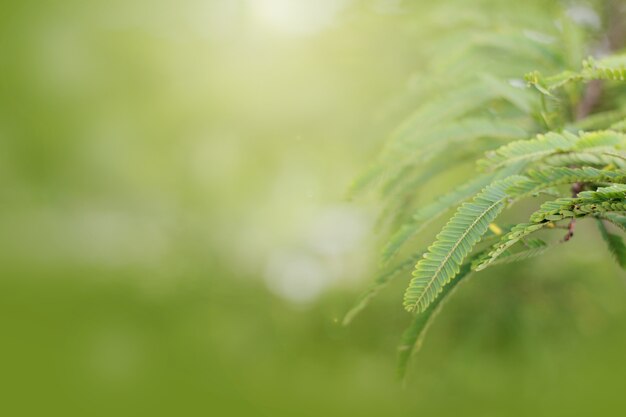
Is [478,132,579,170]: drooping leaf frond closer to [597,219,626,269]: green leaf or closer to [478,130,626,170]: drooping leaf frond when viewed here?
[478,130,626,170]: drooping leaf frond

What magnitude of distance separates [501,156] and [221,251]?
2.19 metres

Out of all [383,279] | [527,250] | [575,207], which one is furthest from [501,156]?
[383,279]

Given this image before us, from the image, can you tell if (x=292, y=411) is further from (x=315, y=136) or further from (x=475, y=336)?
(x=315, y=136)

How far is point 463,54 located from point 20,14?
263cm

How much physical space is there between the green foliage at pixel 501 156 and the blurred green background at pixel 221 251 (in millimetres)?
708

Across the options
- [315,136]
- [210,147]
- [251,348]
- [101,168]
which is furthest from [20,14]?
[251,348]

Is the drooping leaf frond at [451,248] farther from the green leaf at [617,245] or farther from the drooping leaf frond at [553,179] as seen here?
the green leaf at [617,245]

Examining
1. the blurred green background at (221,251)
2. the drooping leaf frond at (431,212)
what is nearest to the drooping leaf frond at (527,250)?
the drooping leaf frond at (431,212)

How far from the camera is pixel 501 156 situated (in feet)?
3.55

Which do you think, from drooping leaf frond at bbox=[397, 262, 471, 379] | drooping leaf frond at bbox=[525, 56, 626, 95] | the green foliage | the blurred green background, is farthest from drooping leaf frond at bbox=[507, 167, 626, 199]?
the blurred green background

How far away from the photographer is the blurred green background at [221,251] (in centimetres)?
274

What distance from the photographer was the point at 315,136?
3141 mm

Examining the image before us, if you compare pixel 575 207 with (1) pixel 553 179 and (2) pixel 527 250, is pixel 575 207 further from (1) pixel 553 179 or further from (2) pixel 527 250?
(2) pixel 527 250

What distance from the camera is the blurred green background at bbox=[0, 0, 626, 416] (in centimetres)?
274
